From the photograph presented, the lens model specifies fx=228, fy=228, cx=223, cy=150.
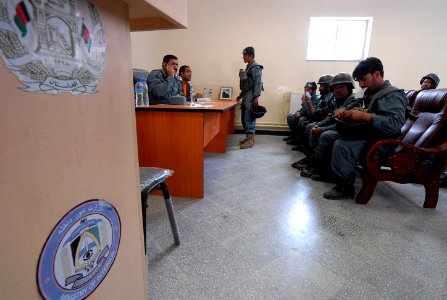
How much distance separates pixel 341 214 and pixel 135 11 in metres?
1.75

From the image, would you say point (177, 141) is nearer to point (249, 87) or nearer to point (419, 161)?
point (419, 161)

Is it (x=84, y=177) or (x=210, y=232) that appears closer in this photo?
(x=84, y=177)

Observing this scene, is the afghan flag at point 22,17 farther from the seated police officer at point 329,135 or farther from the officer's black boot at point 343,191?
the seated police officer at point 329,135

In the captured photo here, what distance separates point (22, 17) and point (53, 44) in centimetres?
5

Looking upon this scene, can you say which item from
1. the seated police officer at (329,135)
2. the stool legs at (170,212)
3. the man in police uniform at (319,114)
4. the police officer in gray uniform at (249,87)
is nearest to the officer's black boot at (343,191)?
the seated police officer at (329,135)

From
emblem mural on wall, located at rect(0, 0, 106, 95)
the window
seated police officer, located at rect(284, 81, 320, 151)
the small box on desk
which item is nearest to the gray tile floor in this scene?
the small box on desk

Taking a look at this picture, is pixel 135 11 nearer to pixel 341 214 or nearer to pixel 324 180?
pixel 341 214

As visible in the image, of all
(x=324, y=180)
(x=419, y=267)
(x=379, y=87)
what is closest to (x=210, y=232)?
(x=419, y=267)

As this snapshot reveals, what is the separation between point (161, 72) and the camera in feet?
7.84

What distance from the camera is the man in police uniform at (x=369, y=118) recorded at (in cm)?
169

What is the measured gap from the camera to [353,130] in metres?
1.79

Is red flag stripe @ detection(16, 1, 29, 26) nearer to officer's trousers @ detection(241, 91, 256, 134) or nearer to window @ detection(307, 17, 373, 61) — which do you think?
officer's trousers @ detection(241, 91, 256, 134)

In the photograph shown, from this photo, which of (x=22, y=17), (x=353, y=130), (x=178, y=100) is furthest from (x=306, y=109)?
(x=22, y=17)

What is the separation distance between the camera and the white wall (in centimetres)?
377
